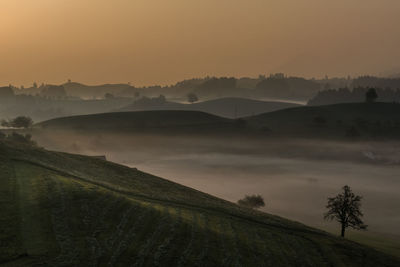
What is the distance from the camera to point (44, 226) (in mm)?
37062

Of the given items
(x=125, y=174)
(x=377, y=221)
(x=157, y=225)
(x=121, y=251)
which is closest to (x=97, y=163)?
(x=125, y=174)

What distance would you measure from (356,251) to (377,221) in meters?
107

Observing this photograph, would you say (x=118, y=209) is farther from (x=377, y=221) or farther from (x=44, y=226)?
(x=377, y=221)

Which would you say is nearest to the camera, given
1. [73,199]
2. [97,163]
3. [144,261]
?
[144,261]

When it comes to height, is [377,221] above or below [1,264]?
below

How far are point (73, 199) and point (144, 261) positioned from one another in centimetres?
1553

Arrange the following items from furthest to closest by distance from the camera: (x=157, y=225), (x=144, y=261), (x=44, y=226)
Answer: (x=157, y=225) < (x=44, y=226) < (x=144, y=261)

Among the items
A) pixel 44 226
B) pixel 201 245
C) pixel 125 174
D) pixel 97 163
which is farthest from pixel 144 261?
pixel 97 163

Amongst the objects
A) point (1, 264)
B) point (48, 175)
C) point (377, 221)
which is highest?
point (48, 175)

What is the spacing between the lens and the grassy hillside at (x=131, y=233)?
110 feet

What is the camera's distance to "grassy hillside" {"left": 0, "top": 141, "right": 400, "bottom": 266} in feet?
110

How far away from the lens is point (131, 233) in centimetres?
3875

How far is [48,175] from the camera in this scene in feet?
181

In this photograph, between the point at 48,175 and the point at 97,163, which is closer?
the point at 48,175
